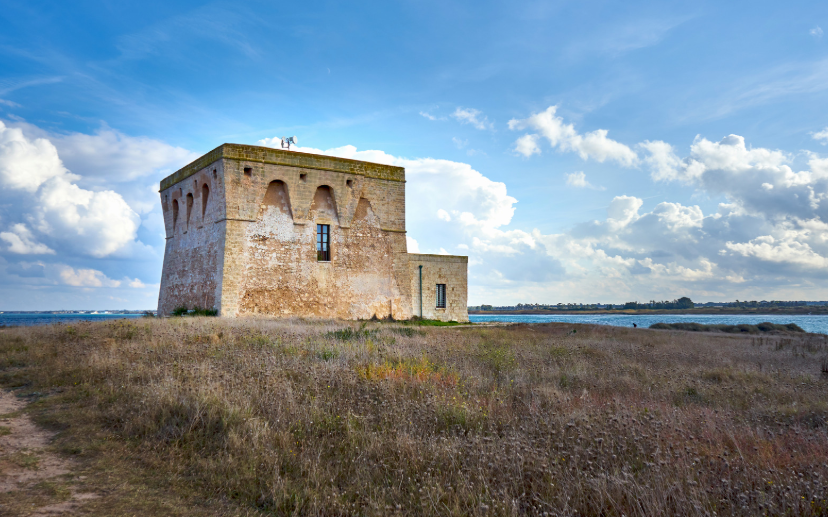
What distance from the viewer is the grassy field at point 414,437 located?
3.36m

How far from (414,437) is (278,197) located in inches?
779

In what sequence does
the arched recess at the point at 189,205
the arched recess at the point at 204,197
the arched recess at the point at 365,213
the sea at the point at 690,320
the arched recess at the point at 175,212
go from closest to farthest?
the arched recess at the point at 204,197 → the arched recess at the point at 189,205 → the arched recess at the point at 365,213 → the arched recess at the point at 175,212 → the sea at the point at 690,320

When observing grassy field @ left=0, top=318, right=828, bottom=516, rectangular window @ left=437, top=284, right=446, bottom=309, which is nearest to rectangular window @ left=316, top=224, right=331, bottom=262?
rectangular window @ left=437, top=284, right=446, bottom=309

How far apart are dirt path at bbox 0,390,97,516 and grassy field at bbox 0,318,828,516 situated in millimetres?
43

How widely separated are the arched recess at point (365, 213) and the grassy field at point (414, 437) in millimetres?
16541

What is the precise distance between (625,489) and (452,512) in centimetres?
125

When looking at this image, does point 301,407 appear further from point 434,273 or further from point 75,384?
point 434,273

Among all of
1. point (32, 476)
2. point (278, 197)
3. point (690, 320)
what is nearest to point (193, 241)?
point (278, 197)

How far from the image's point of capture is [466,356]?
962 cm

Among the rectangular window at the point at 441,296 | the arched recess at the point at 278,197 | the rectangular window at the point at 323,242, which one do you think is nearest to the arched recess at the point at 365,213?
the rectangular window at the point at 323,242

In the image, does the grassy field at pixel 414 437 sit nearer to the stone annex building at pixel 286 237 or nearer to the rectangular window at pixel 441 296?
the stone annex building at pixel 286 237

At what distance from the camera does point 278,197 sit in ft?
73.6

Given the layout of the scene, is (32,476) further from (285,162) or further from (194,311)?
(285,162)

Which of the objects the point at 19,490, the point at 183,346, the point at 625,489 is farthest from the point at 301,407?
the point at 183,346
